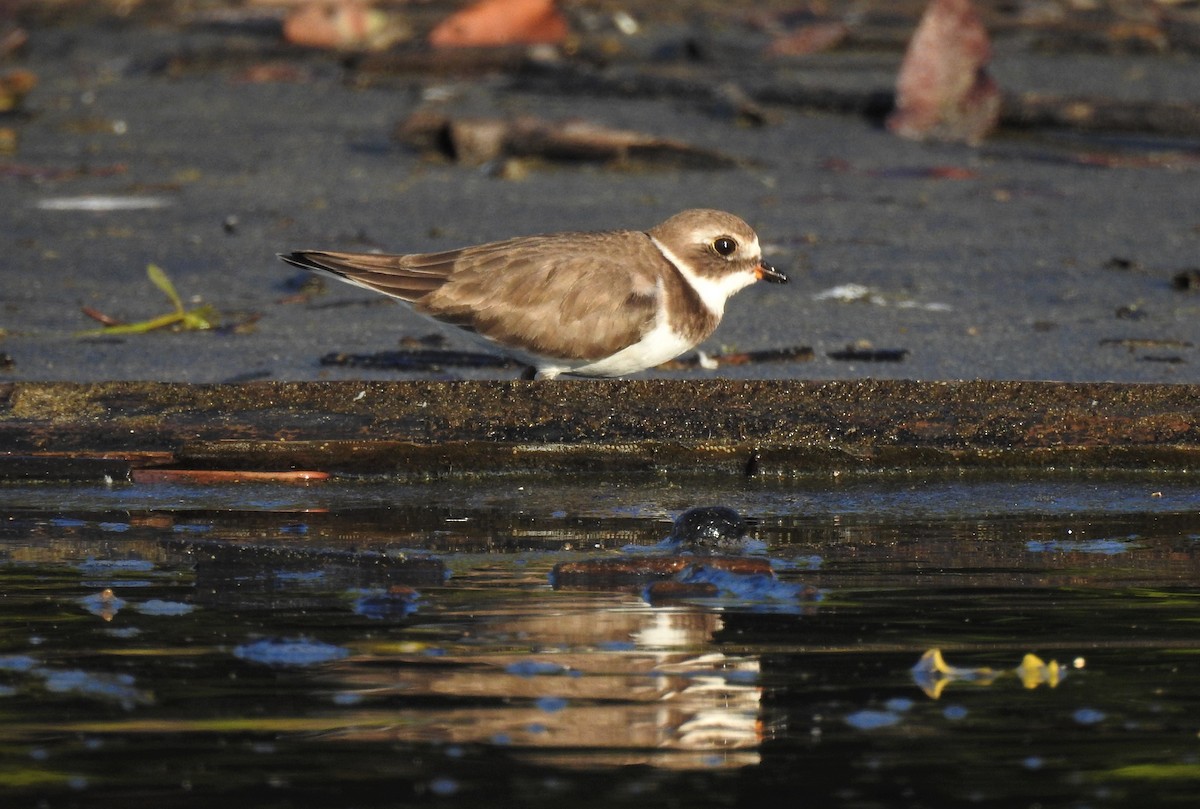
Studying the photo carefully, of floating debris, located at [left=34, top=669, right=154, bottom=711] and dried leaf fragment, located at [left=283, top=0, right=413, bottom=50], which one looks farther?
dried leaf fragment, located at [left=283, top=0, right=413, bottom=50]

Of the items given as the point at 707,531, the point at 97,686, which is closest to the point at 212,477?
the point at 707,531

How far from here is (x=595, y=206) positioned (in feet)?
32.1

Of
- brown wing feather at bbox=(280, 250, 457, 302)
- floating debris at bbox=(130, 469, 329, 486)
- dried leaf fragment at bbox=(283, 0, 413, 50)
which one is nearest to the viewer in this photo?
floating debris at bbox=(130, 469, 329, 486)

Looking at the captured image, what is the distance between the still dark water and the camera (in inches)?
134

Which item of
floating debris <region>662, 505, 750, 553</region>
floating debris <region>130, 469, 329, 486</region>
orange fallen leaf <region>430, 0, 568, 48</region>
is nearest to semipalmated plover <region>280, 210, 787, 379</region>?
floating debris <region>130, 469, 329, 486</region>

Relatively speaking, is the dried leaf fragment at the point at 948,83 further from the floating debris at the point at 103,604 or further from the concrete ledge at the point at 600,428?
the floating debris at the point at 103,604

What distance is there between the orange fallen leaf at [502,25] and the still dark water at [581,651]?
8.91 m

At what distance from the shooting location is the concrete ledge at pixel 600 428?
221 inches

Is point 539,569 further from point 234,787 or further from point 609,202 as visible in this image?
point 609,202

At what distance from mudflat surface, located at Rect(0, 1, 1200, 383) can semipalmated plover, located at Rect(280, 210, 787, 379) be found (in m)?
0.35

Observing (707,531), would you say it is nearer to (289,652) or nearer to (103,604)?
(289,652)

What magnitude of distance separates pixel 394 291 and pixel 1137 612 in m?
3.17

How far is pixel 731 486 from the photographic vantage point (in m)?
5.64

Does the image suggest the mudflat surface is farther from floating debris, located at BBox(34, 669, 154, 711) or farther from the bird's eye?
floating debris, located at BBox(34, 669, 154, 711)
